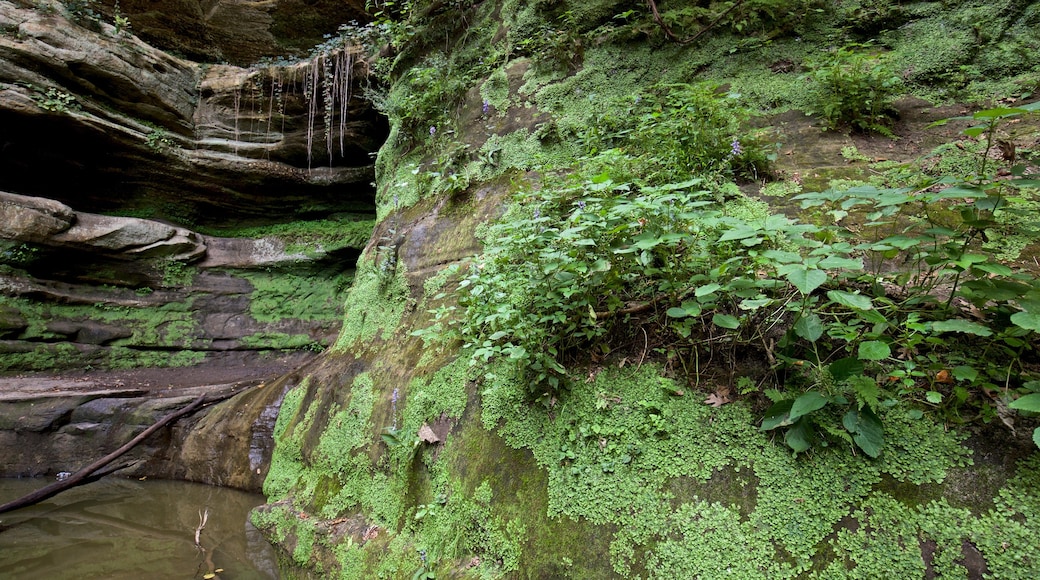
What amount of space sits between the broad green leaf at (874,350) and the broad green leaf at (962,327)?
198mm

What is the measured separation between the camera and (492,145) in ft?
14.8

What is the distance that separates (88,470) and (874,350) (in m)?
7.56

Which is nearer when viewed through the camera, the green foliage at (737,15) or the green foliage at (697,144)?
the green foliage at (697,144)

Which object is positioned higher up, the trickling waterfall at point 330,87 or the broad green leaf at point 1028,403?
the trickling waterfall at point 330,87

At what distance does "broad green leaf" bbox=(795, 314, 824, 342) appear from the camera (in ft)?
5.16

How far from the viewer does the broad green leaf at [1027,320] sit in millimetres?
1271

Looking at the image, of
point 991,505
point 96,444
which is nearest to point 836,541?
point 991,505

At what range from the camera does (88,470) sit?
5.33 meters

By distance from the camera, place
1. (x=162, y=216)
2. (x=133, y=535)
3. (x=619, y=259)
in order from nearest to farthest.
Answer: (x=619, y=259)
(x=133, y=535)
(x=162, y=216)

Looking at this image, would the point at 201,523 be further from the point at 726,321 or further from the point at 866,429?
the point at 866,429

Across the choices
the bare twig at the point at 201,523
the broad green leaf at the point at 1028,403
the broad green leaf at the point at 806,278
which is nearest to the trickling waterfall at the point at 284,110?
the bare twig at the point at 201,523

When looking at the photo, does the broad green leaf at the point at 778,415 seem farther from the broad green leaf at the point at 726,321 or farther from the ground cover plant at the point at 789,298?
the broad green leaf at the point at 726,321

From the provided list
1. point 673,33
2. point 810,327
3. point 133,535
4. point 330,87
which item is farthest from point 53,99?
point 810,327

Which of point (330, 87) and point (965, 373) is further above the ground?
point (330, 87)
